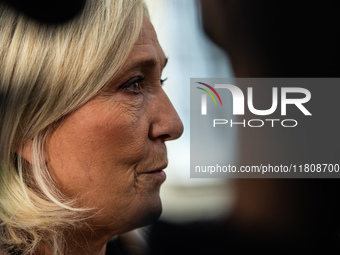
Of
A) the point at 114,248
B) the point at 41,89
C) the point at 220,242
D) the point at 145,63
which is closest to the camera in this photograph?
the point at 41,89

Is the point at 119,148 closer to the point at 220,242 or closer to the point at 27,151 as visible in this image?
the point at 27,151

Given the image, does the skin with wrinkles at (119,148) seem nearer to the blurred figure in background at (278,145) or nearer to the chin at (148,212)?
the chin at (148,212)

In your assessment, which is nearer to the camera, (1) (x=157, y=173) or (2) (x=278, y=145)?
(1) (x=157, y=173)

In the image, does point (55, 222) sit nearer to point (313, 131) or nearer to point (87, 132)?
point (87, 132)

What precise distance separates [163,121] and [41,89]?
0.33 metres

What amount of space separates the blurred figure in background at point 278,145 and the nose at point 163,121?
0.42 metres

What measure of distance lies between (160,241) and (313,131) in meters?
0.69

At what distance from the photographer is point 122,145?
50.0 inches

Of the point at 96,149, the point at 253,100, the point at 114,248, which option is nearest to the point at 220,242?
the point at 114,248

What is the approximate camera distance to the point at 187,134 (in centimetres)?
168

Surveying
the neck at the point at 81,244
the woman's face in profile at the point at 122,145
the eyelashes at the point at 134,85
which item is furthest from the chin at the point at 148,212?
the eyelashes at the point at 134,85

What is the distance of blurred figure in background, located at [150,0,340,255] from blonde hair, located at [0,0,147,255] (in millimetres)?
635

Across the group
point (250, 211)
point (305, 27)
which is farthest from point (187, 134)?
point (305, 27)

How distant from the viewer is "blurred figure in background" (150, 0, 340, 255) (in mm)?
1697
